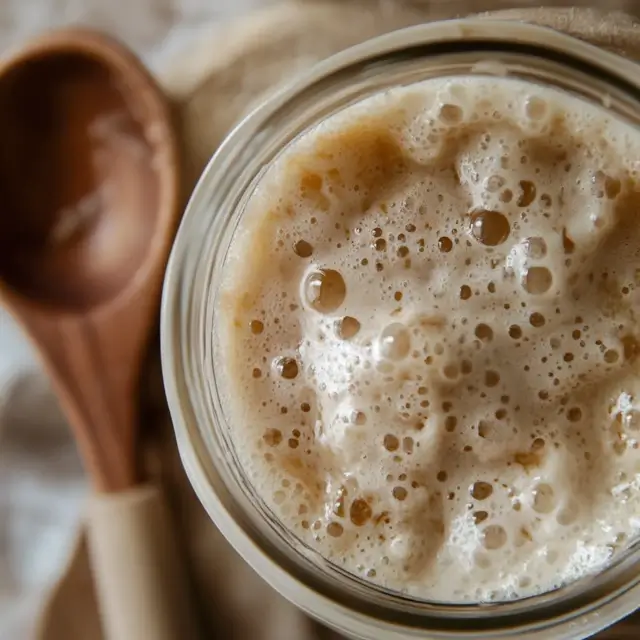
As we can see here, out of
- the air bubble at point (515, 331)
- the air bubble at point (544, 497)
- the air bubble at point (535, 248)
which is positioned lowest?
the air bubble at point (544, 497)

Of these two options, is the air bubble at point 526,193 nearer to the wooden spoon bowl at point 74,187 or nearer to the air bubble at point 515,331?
the air bubble at point 515,331

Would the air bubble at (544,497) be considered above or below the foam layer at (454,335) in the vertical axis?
below

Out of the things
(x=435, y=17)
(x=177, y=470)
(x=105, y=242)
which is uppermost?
(x=435, y=17)

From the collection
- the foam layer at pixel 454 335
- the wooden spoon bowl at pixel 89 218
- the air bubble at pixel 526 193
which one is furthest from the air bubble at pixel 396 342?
the wooden spoon bowl at pixel 89 218

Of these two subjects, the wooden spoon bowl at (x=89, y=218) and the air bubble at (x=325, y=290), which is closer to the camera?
the air bubble at (x=325, y=290)

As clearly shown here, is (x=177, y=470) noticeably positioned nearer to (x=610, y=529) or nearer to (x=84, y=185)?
(x=84, y=185)

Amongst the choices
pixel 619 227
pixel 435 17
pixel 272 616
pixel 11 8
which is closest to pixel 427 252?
pixel 619 227
